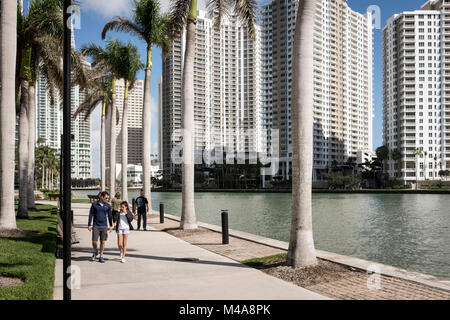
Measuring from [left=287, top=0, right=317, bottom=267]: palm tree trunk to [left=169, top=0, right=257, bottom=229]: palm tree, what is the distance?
283 inches

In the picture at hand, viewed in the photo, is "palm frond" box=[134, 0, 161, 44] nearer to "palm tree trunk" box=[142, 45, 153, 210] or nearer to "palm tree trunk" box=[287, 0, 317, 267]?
"palm tree trunk" box=[142, 45, 153, 210]

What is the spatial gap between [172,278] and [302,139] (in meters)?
4.26

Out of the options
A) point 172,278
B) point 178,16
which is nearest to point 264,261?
point 172,278

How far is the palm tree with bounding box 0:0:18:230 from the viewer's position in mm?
12758

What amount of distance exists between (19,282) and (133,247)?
501cm

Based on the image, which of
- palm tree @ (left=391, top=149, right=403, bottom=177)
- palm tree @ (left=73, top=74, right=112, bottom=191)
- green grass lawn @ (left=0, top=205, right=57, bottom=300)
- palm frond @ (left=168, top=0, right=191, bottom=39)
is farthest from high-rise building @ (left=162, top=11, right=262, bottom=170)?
green grass lawn @ (left=0, top=205, right=57, bottom=300)

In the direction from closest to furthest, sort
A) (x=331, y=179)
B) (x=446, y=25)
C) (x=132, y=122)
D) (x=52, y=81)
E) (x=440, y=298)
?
(x=440, y=298)
(x=52, y=81)
(x=331, y=179)
(x=446, y=25)
(x=132, y=122)

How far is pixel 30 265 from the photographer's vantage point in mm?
8930

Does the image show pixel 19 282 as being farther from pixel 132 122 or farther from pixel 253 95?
pixel 132 122

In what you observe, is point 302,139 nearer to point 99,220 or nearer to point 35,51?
point 99,220

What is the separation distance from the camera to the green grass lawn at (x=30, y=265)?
22.2ft

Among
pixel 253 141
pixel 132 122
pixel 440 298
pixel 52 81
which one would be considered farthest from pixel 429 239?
pixel 132 122

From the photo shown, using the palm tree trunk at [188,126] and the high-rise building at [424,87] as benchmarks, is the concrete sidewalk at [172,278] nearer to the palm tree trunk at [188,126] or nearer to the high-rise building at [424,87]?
the palm tree trunk at [188,126]

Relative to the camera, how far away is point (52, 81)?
72.9ft
